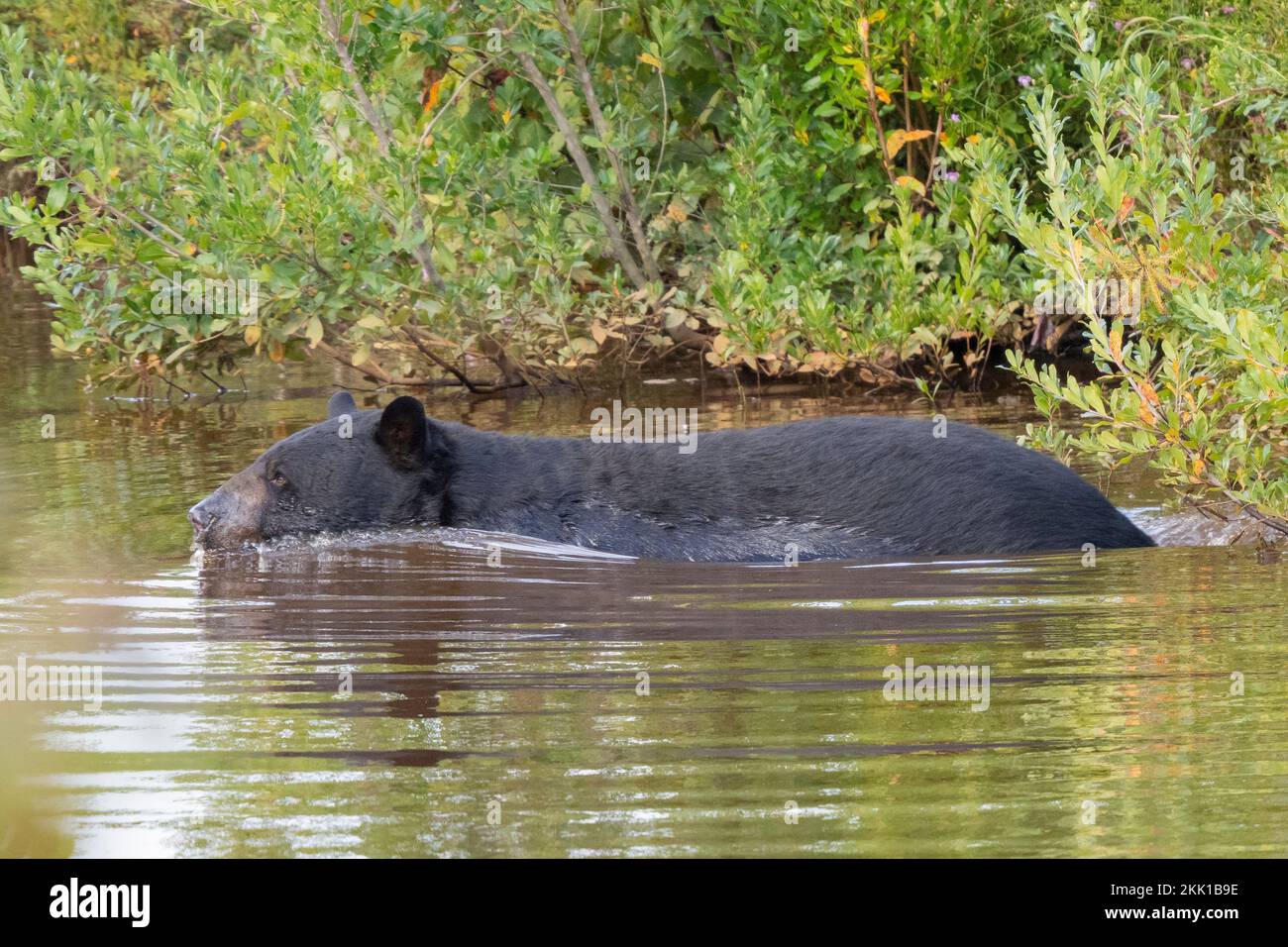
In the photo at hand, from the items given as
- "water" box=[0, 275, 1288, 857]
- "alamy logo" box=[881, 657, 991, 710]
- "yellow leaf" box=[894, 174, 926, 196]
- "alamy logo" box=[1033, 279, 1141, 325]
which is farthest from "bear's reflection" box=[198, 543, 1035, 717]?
"yellow leaf" box=[894, 174, 926, 196]

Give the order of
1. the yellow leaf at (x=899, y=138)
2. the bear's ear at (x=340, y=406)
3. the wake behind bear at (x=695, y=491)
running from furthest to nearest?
the yellow leaf at (x=899, y=138) < the bear's ear at (x=340, y=406) < the wake behind bear at (x=695, y=491)

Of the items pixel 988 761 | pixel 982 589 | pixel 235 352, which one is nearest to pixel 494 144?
pixel 235 352

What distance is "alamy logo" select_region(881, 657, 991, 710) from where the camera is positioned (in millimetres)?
5016

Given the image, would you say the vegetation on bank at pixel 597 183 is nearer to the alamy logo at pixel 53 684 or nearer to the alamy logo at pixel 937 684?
the alamy logo at pixel 937 684

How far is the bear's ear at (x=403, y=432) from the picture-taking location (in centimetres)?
795

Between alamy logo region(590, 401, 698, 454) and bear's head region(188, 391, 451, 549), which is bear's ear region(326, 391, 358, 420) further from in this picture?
alamy logo region(590, 401, 698, 454)

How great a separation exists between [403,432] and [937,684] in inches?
144

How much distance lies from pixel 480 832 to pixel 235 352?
9.36 meters

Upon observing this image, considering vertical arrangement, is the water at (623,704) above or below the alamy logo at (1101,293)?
below

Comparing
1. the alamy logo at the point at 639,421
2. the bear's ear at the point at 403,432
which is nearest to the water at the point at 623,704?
the bear's ear at the point at 403,432

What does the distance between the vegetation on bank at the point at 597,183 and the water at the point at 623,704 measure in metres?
2.94

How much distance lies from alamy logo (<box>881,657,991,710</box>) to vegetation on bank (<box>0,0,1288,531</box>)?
4345 mm

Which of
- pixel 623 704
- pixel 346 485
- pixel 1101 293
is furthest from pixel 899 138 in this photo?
pixel 623 704

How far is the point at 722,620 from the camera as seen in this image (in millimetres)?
6223
